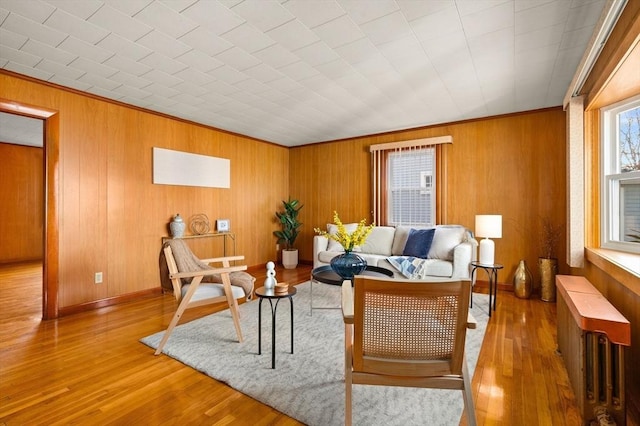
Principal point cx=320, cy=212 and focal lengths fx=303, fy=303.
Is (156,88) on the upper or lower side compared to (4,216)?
upper

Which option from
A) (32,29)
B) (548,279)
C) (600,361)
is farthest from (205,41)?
(548,279)

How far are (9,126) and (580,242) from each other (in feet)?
26.6

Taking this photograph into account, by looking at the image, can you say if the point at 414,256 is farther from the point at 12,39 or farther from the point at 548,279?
the point at 12,39

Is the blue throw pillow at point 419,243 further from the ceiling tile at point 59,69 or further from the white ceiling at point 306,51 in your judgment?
the ceiling tile at point 59,69

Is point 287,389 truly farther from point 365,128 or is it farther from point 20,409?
point 365,128

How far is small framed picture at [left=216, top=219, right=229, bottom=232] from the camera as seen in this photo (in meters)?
4.90

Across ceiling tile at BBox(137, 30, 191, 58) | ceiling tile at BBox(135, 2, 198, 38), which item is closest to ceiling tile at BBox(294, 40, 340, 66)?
ceiling tile at BBox(135, 2, 198, 38)

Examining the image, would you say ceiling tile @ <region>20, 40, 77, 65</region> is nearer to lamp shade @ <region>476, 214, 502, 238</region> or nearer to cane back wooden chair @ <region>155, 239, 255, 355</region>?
cane back wooden chair @ <region>155, 239, 255, 355</region>

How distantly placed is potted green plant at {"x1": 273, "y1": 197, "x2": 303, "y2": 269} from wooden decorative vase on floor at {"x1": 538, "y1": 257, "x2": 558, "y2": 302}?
3848mm

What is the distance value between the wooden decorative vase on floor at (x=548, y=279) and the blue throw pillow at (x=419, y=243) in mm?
1343

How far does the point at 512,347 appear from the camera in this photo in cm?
248

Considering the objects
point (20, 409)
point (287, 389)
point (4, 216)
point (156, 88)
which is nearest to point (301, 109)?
point (156, 88)

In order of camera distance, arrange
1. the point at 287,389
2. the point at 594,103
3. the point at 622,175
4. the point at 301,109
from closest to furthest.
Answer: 1. the point at 287,389
2. the point at 622,175
3. the point at 594,103
4. the point at 301,109

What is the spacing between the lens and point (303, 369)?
2.12 metres
